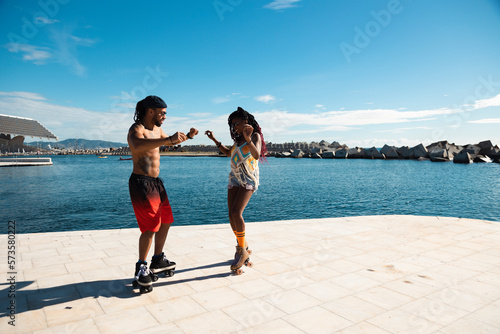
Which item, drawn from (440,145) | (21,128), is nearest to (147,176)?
(440,145)

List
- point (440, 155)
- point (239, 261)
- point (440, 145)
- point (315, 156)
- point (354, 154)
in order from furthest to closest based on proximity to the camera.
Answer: point (315, 156)
point (354, 154)
point (440, 145)
point (440, 155)
point (239, 261)

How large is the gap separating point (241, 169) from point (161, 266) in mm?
1599

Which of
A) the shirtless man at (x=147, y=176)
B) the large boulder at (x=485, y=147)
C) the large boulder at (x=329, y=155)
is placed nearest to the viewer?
the shirtless man at (x=147, y=176)

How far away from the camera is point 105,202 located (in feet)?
72.2

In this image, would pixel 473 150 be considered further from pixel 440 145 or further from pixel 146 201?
pixel 146 201

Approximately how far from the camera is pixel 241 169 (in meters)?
4.33

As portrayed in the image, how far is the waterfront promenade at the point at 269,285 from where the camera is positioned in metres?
2.97

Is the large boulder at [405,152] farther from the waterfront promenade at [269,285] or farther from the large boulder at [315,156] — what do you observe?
the waterfront promenade at [269,285]

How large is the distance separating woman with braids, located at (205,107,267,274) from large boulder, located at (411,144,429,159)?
85152 mm

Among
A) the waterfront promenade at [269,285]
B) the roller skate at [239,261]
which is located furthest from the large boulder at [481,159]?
the roller skate at [239,261]

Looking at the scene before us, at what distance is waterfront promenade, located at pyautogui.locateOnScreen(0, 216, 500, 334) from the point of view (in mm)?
2967

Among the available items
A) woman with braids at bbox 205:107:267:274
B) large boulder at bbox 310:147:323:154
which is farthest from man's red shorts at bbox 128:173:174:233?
large boulder at bbox 310:147:323:154

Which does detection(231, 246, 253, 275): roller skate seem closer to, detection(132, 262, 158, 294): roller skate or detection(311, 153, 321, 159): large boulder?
detection(132, 262, 158, 294): roller skate

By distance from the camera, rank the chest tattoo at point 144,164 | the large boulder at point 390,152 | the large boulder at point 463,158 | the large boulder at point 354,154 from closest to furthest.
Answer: the chest tattoo at point 144,164 → the large boulder at point 463,158 → the large boulder at point 390,152 → the large boulder at point 354,154
